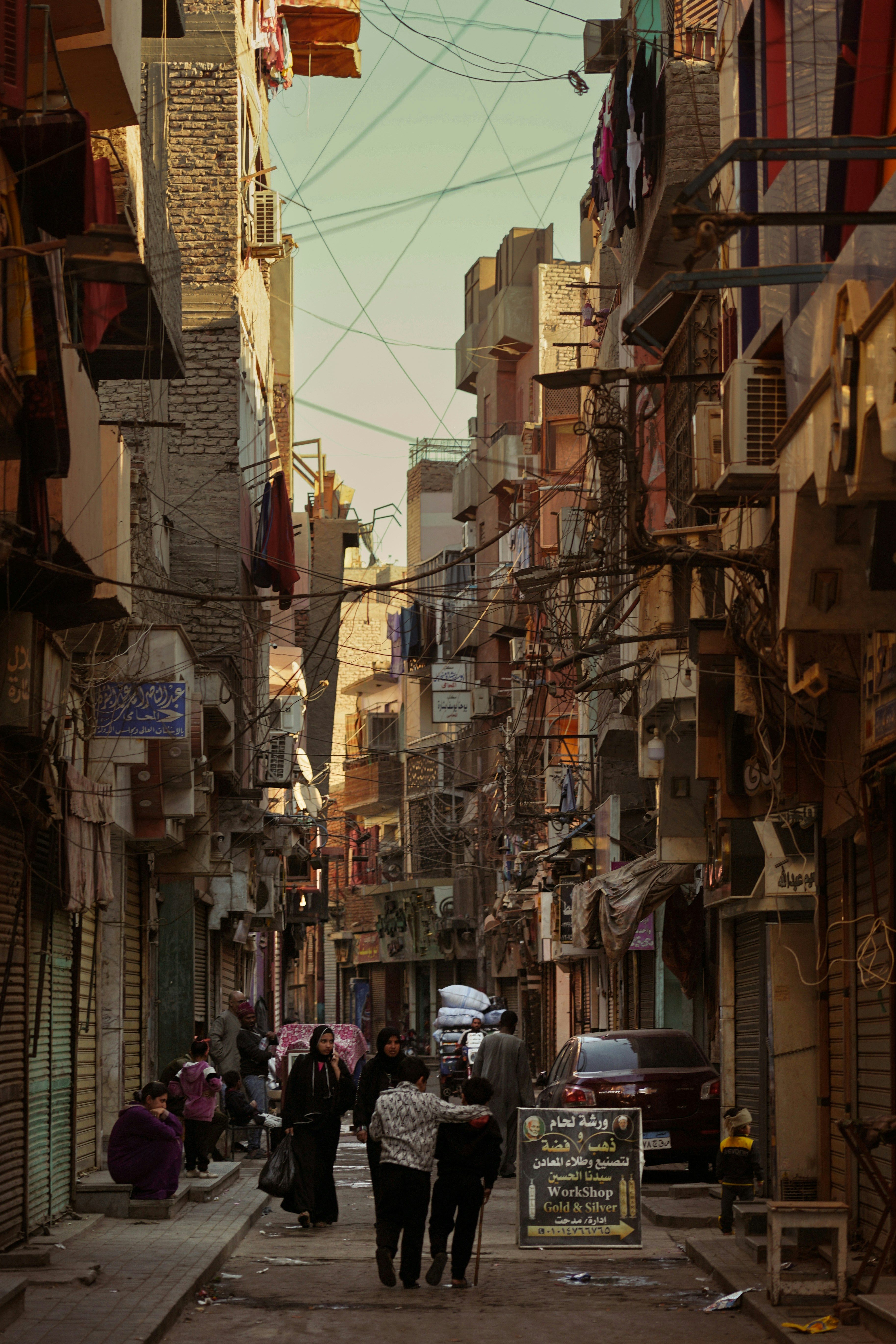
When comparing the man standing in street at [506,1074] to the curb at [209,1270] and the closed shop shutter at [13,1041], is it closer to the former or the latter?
the curb at [209,1270]

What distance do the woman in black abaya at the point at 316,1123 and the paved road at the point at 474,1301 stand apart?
0.50m

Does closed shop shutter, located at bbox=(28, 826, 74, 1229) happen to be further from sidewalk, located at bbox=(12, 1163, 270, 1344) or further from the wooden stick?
the wooden stick

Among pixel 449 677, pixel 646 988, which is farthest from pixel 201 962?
pixel 449 677

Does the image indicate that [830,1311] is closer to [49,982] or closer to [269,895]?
[49,982]

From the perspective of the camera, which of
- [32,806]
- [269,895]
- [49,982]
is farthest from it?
[269,895]

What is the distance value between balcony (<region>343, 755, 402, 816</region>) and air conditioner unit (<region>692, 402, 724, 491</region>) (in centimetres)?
6737

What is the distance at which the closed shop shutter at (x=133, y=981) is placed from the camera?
22.0 metres

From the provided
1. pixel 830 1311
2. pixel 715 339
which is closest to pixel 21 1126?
pixel 830 1311

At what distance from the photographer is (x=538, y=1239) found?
45.6 ft

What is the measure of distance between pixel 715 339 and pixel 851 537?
8.05m

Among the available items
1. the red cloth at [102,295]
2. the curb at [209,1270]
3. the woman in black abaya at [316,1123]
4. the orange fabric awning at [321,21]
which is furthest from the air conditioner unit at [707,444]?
the orange fabric awning at [321,21]

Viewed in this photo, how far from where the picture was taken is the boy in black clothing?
41.1 ft

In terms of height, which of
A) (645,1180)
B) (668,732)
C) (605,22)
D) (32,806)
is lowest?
(645,1180)

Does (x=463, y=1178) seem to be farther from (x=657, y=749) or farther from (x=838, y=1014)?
(x=657, y=749)
